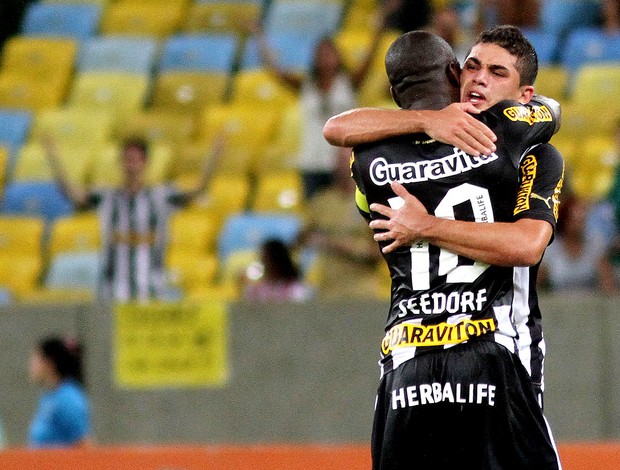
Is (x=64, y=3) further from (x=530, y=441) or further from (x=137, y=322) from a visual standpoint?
(x=530, y=441)

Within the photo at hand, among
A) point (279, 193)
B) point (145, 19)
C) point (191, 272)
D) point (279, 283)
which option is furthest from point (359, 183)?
point (145, 19)

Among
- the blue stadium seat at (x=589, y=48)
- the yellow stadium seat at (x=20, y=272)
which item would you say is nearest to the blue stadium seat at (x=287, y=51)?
the blue stadium seat at (x=589, y=48)

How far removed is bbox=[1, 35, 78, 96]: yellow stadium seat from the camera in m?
12.6

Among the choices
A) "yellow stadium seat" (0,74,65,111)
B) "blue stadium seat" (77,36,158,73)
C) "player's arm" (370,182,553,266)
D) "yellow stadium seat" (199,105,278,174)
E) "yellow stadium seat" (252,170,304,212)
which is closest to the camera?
"player's arm" (370,182,553,266)

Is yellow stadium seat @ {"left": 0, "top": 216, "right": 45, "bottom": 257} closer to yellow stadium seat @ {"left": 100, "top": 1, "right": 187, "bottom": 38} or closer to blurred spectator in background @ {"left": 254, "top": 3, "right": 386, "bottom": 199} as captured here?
blurred spectator in background @ {"left": 254, "top": 3, "right": 386, "bottom": 199}

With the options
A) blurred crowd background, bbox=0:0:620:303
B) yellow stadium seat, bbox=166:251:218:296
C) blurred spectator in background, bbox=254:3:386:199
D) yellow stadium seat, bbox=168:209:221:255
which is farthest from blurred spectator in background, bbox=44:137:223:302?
yellow stadium seat, bbox=168:209:221:255

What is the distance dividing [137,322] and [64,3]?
5629mm

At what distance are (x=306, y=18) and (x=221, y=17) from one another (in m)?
0.88

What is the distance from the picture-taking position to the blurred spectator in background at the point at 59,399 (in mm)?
8383

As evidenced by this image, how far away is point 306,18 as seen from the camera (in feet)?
41.0

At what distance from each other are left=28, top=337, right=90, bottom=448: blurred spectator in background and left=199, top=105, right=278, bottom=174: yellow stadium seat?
303 centimetres

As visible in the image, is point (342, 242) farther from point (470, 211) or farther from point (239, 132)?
point (470, 211)

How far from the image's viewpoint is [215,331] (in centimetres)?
857

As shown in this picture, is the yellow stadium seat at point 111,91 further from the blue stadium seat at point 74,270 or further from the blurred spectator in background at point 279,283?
the blurred spectator in background at point 279,283
